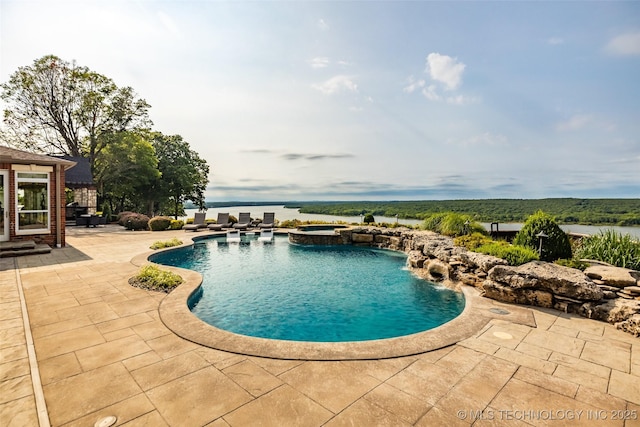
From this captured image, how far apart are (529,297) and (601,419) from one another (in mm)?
3270

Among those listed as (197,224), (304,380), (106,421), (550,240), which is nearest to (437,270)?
(550,240)

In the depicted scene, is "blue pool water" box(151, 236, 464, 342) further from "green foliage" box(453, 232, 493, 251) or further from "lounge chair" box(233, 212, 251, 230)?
"lounge chair" box(233, 212, 251, 230)

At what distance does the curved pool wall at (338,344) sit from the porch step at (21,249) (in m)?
7.53

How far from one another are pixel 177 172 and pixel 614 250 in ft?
95.5

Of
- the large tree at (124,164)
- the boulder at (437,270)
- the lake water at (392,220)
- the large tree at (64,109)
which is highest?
the large tree at (64,109)

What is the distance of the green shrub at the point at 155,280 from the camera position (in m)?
5.99

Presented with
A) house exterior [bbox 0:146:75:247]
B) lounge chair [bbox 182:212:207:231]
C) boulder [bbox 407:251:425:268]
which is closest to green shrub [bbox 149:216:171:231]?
lounge chair [bbox 182:212:207:231]

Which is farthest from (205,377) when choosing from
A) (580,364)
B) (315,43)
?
(315,43)

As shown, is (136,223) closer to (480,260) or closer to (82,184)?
(82,184)

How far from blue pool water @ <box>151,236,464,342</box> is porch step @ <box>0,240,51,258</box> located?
350 cm

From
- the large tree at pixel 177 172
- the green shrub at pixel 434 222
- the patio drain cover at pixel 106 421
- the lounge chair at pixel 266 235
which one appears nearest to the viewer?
the patio drain cover at pixel 106 421

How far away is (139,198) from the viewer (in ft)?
91.0

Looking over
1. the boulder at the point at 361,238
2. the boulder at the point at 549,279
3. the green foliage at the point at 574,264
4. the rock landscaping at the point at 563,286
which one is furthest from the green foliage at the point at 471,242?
the boulder at the point at 361,238

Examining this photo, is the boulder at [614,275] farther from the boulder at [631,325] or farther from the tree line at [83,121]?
the tree line at [83,121]
